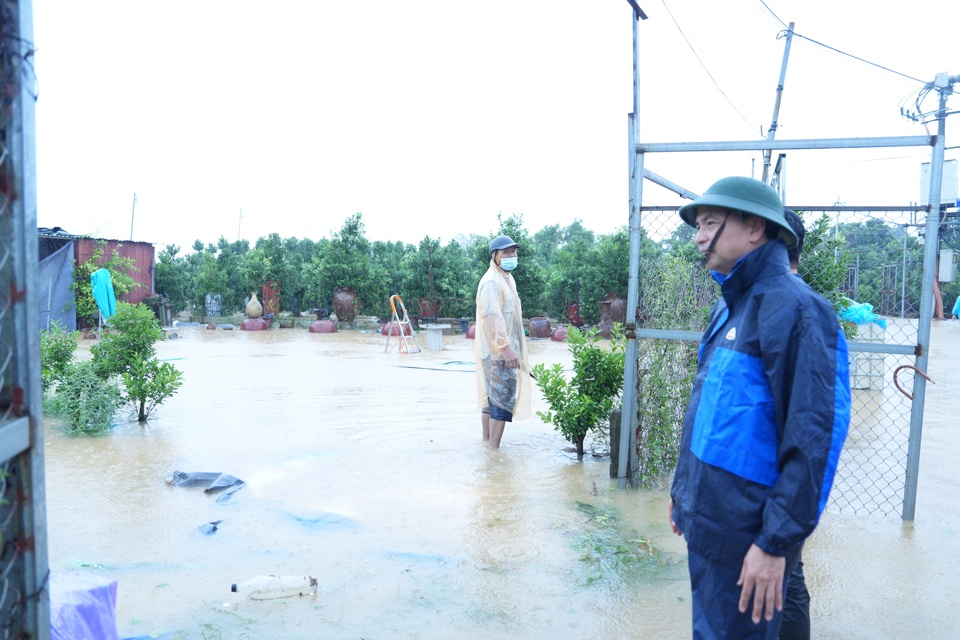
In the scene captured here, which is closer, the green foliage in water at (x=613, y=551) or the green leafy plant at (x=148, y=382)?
the green foliage in water at (x=613, y=551)

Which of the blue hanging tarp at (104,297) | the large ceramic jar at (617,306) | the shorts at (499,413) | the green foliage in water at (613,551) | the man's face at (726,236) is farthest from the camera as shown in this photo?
the large ceramic jar at (617,306)

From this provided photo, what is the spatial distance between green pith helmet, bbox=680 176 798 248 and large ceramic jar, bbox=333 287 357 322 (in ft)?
69.6

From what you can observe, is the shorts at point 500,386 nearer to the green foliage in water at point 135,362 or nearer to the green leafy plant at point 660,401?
the green leafy plant at point 660,401

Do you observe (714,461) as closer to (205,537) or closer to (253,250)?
(205,537)

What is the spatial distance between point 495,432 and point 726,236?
471 cm

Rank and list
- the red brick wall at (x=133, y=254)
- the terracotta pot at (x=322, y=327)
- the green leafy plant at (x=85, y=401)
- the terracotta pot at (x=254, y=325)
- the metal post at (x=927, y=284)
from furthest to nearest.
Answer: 1. the terracotta pot at (x=254, y=325)
2. the terracotta pot at (x=322, y=327)
3. the red brick wall at (x=133, y=254)
4. the green leafy plant at (x=85, y=401)
5. the metal post at (x=927, y=284)

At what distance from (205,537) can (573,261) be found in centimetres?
1865

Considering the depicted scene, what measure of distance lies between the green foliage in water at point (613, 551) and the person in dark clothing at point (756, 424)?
5.98ft

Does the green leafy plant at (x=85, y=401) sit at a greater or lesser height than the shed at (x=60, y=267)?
lesser

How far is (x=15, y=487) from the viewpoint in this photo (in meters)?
1.63

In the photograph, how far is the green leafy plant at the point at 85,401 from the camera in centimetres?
721

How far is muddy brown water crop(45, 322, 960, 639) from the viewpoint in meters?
3.44

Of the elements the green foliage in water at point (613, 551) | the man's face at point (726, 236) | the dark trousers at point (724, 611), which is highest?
the man's face at point (726, 236)

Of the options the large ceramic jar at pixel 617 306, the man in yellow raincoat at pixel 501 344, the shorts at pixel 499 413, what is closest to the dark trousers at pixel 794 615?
the man in yellow raincoat at pixel 501 344
